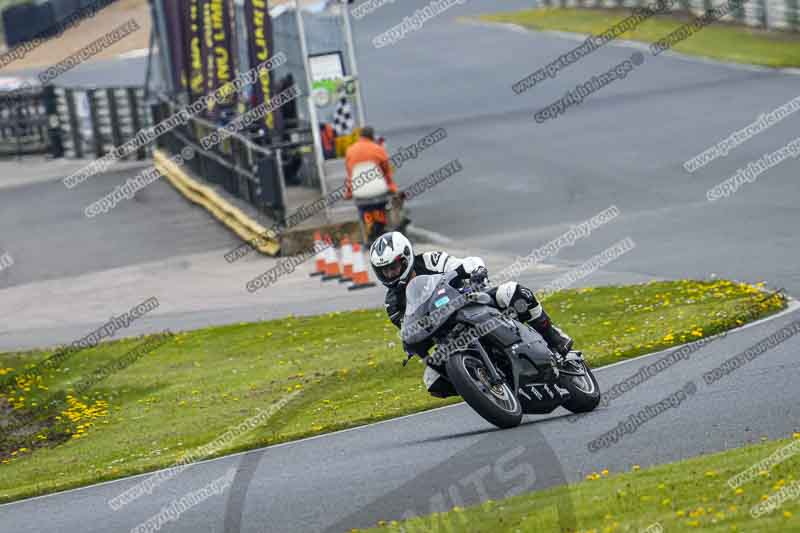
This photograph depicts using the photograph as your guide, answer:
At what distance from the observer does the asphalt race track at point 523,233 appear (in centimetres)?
982

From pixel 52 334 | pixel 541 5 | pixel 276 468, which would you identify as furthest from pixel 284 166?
pixel 541 5

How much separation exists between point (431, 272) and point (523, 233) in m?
12.5

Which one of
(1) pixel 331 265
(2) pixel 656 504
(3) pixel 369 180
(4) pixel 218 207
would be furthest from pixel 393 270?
(4) pixel 218 207

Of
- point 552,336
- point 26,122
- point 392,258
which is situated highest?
point 392,258

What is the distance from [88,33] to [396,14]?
1676cm

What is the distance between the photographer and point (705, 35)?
44.8 meters

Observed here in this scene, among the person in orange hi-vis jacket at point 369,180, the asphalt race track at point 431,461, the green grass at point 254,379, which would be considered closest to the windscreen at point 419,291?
the asphalt race track at point 431,461

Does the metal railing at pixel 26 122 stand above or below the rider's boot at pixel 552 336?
below

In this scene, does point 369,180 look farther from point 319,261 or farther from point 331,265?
point 331,265

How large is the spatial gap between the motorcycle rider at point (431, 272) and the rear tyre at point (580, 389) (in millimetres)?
256

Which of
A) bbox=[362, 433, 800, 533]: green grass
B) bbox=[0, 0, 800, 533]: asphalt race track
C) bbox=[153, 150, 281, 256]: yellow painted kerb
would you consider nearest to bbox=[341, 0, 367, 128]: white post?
bbox=[0, 0, 800, 533]: asphalt race track

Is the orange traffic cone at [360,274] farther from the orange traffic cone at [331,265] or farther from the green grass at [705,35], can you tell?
the green grass at [705,35]

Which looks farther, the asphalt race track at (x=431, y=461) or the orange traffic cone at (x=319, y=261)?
the orange traffic cone at (x=319, y=261)

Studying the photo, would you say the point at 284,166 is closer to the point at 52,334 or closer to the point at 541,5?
the point at 52,334
